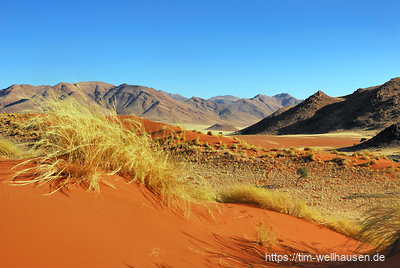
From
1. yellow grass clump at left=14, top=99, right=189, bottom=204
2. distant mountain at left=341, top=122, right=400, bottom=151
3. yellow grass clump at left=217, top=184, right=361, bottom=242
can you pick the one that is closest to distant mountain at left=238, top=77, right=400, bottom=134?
distant mountain at left=341, top=122, right=400, bottom=151

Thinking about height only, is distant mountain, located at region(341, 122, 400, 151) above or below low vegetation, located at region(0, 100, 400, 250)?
below

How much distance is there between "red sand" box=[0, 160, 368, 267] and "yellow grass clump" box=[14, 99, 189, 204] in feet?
0.69

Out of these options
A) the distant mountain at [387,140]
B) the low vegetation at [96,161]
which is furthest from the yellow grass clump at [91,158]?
the distant mountain at [387,140]

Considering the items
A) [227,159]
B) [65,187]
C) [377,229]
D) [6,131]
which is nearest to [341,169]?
[227,159]

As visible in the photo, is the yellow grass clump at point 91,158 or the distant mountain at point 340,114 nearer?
the yellow grass clump at point 91,158

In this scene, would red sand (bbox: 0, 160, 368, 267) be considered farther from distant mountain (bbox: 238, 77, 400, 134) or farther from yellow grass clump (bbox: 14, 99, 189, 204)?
distant mountain (bbox: 238, 77, 400, 134)

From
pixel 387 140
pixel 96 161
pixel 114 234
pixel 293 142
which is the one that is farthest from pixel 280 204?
pixel 293 142

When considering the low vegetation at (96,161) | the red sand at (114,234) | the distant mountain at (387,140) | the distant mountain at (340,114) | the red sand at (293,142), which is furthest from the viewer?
the distant mountain at (340,114)

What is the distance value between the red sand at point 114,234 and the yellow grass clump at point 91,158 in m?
0.21

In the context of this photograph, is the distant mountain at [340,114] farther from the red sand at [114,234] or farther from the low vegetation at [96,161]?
the red sand at [114,234]

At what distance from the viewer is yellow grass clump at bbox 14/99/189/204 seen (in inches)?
145

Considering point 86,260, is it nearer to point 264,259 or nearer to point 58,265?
point 58,265

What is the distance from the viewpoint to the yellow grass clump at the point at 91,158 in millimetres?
3689

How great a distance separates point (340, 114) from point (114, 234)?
84740 mm
